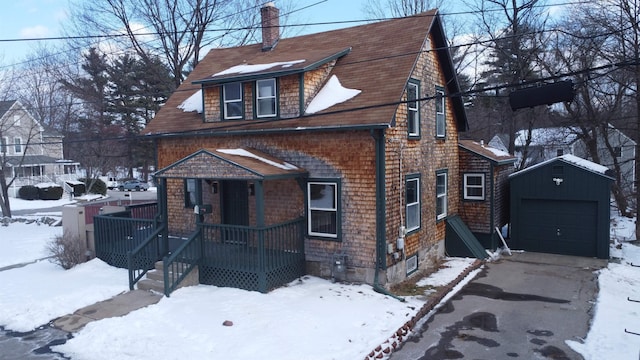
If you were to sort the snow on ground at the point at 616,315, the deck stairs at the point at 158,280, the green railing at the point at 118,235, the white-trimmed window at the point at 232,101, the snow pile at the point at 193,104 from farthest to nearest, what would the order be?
the snow pile at the point at 193,104 < the green railing at the point at 118,235 < the white-trimmed window at the point at 232,101 < the deck stairs at the point at 158,280 < the snow on ground at the point at 616,315

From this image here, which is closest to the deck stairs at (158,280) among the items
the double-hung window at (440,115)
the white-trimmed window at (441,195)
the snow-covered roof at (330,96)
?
the snow-covered roof at (330,96)

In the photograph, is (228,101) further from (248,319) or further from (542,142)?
(542,142)

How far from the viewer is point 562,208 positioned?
50.6 feet

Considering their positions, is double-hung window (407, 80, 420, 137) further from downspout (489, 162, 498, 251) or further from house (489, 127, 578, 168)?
house (489, 127, 578, 168)

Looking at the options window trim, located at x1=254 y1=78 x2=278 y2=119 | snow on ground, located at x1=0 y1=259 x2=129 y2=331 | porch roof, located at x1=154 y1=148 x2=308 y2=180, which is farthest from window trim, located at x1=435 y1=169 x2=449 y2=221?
snow on ground, located at x1=0 y1=259 x2=129 y2=331

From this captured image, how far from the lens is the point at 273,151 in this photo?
39.9 ft

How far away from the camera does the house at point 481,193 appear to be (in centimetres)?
1548

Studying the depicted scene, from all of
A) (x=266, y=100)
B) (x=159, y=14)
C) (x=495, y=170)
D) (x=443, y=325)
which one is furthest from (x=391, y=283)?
(x=159, y=14)

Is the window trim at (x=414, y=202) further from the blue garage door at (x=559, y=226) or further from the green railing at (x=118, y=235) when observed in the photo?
the green railing at (x=118, y=235)

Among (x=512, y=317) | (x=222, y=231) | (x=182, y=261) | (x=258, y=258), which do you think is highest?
(x=222, y=231)

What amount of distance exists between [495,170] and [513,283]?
485 centimetres

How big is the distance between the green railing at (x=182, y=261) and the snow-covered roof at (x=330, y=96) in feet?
14.1

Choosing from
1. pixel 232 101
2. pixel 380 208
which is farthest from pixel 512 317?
pixel 232 101

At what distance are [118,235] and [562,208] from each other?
1430 centimetres
